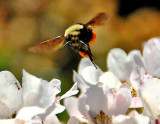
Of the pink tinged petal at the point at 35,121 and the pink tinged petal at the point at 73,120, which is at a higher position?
the pink tinged petal at the point at 73,120

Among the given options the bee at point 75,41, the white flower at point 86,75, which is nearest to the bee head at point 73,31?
the bee at point 75,41

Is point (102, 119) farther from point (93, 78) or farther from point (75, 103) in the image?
point (93, 78)

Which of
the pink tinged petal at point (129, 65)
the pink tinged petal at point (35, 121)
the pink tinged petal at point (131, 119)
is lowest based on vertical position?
the pink tinged petal at point (131, 119)

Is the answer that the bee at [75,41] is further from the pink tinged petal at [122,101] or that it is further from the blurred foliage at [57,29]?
the blurred foliage at [57,29]

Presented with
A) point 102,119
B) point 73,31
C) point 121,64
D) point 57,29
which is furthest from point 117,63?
point 57,29

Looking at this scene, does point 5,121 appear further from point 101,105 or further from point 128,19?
point 128,19

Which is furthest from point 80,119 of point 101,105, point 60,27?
point 60,27
